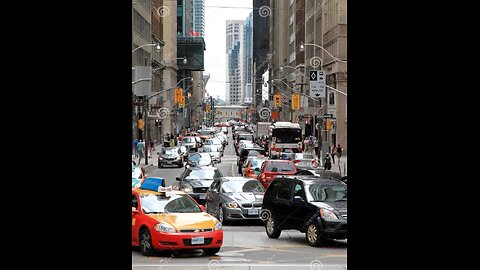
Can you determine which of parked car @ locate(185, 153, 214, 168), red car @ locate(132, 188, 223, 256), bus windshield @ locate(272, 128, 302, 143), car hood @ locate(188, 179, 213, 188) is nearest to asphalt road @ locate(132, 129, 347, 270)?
red car @ locate(132, 188, 223, 256)

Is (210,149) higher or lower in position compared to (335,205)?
lower

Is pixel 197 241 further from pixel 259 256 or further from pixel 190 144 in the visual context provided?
pixel 190 144

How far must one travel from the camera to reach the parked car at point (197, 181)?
76.7 feet

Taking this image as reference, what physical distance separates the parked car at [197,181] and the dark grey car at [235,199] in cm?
302

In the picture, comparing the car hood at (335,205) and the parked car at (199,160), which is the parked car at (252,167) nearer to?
the parked car at (199,160)

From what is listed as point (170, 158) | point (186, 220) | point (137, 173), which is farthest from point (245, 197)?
point (170, 158)

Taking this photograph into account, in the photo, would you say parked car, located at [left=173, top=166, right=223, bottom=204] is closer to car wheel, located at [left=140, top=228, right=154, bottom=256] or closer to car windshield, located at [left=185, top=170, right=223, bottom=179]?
car windshield, located at [left=185, top=170, right=223, bottom=179]

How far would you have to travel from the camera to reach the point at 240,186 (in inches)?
792

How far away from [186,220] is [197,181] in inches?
404

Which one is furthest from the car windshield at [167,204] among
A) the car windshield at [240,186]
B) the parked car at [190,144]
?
the parked car at [190,144]
